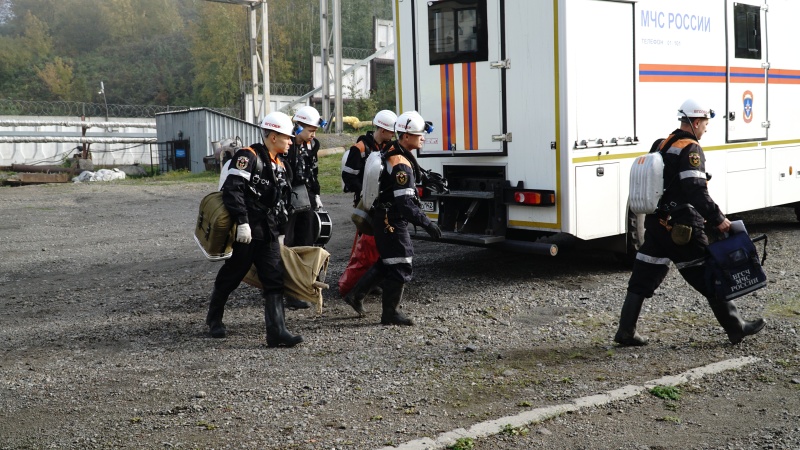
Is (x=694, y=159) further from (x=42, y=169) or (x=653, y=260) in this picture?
(x=42, y=169)

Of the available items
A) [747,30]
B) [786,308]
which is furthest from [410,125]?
[747,30]

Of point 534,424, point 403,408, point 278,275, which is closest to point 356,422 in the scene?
point 403,408

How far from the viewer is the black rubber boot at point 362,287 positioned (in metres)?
7.18

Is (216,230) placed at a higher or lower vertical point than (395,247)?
higher

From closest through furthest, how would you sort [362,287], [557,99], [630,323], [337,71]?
[630,323] → [362,287] → [557,99] → [337,71]

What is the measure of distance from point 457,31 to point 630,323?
3.84 meters

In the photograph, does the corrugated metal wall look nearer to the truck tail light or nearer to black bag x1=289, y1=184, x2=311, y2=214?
black bag x1=289, y1=184, x2=311, y2=214

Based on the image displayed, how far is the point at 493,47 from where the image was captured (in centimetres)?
838

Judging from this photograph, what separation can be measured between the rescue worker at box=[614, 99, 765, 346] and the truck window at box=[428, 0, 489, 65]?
279 centimetres

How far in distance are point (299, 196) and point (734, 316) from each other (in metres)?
3.95

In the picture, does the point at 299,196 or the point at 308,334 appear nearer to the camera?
the point at 308,334

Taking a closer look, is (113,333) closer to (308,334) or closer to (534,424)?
(308,334)

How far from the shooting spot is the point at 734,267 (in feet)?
19.2

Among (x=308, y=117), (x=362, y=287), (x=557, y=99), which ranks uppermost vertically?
(x=557, y=99)
